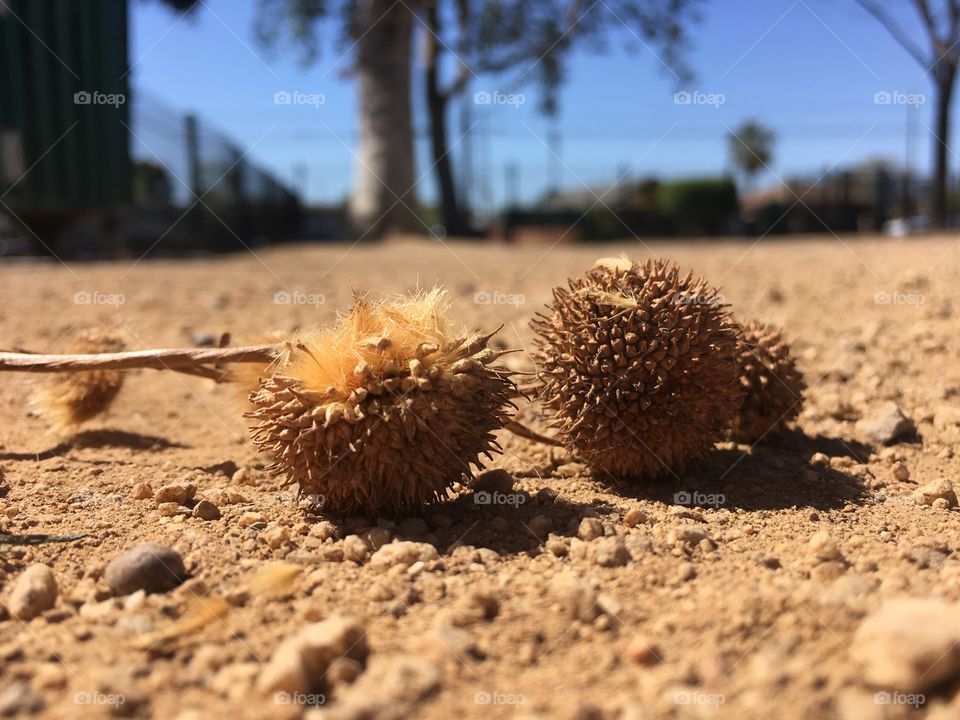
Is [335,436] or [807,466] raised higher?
[335,436]

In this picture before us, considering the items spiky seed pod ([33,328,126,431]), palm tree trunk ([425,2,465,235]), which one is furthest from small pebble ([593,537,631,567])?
palm tree trunk ([425,2,465,235])

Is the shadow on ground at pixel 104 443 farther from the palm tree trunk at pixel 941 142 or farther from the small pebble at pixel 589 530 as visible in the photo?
the palm tree trunk at pixel 941 142

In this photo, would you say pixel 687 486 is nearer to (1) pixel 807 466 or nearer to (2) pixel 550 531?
(1) pixel 807 466

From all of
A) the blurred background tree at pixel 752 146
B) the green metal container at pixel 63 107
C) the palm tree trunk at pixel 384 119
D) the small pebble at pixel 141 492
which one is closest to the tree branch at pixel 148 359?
the small pebble at pixel 141 492

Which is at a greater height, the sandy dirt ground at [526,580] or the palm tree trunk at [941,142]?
the palm tree trunk at [941,142]

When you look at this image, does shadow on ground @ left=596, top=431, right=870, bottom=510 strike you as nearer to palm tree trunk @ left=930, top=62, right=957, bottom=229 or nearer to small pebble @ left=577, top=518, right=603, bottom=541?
small pebble @ left=577, top=518, right=603, bottom=541

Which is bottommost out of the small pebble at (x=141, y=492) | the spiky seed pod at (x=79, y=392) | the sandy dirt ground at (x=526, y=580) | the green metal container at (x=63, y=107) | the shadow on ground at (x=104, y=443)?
the sandy dirt ground at (x=526, y=580)

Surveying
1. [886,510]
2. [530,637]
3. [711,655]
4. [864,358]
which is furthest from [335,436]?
[864,358]
